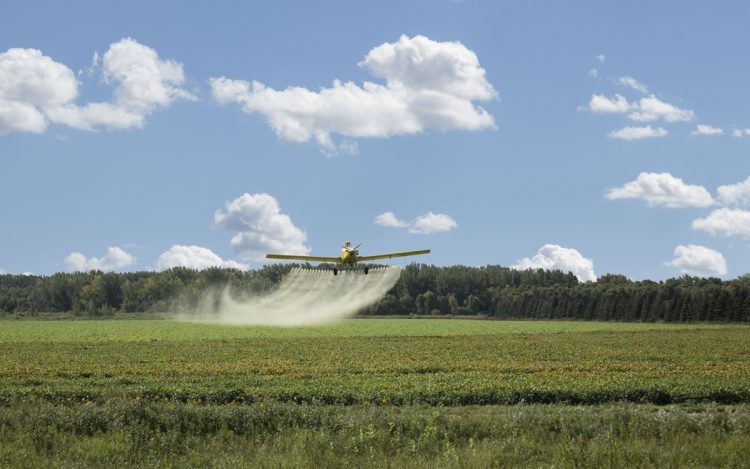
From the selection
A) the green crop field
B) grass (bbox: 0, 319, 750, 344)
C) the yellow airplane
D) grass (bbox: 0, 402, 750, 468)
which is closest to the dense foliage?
grass (bbox: 0, 319, 750, 344)

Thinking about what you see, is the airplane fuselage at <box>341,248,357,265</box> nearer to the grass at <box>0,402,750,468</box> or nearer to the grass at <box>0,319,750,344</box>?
the grass at <box>0,319,750,344</box>

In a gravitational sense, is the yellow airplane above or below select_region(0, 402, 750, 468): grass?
above

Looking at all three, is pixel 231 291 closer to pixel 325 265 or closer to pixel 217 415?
pixel 325 265

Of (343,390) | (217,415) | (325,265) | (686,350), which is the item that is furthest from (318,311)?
(217,415)

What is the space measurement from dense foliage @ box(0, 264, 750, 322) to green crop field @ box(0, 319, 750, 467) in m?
84.9

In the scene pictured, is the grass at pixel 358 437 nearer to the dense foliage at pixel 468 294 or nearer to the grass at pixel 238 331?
the grass at pixel 238 331

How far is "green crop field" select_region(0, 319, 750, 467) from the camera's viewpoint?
16.8 m

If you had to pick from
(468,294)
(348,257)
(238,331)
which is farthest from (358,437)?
(468,294)

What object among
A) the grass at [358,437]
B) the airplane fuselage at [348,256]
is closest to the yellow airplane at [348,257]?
the airplane fuselage at [348,256]

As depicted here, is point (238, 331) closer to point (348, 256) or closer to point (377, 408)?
point (348, 256)

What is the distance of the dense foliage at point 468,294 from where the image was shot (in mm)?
127500

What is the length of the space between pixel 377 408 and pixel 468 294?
487 ft

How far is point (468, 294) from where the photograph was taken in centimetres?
16925

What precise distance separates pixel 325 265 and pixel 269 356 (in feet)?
173
